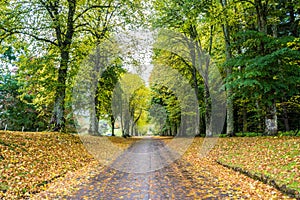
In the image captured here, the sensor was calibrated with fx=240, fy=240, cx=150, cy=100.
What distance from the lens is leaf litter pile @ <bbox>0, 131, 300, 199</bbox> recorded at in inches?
229

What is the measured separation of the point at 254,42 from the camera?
12289mm

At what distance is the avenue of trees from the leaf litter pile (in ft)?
10.5

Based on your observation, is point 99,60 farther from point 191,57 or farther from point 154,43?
point 191,57

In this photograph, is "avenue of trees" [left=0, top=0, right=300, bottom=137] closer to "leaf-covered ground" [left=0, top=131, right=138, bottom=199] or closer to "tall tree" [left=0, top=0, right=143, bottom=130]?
"tall tree" [left=0, top=0, right=143, bottom=130]

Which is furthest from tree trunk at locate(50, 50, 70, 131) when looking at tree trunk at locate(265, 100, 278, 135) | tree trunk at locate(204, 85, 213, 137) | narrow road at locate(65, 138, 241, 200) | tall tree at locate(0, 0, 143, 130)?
tree trunk at locate(265, 100, 278, 135)

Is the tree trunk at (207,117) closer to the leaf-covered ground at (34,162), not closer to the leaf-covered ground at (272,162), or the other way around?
the leaf-covered ground at (272,162)

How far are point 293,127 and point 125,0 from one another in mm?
16197

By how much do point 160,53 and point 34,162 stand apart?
15.1 metres

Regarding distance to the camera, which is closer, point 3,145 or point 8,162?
point 8,162

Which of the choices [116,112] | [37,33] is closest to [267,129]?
[37,33]

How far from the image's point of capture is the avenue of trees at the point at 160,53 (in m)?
11.6

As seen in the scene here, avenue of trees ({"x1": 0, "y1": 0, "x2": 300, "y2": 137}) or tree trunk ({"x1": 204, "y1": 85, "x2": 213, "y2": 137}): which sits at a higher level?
avenue of trees ({"x1": 0, "y1": 0, "x2": 300, "y2": 137})

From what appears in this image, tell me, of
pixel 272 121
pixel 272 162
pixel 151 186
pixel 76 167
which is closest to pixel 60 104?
pixel 76 167

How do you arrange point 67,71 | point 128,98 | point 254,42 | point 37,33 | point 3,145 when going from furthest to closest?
point 128,98, point 67,71, point 37,33, point 254,42, point 3,145
